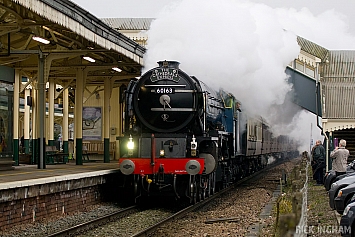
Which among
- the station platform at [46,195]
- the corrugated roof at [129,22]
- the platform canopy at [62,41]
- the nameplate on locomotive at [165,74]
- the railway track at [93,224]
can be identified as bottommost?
the railway track at [93,224]

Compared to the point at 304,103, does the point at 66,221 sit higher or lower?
lower

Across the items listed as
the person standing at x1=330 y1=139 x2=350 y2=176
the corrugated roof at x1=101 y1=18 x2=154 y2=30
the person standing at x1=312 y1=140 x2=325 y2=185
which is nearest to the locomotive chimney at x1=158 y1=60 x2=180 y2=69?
the person standing at x1=330 y1=139 x2=350 y2=176

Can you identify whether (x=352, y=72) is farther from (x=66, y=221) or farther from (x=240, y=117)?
(x=66, y=221)

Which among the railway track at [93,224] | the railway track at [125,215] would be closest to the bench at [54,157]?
the railway track at [125,215]

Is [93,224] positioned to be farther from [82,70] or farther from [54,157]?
[54,157]

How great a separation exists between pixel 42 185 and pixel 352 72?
14376 mm

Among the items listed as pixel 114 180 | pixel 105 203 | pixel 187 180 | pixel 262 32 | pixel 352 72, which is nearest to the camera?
pixel 187 180

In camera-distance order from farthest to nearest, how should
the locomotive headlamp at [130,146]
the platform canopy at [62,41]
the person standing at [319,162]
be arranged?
the person standing at [319,162] → the locomotive headlamp at [130,146] → the platform canopy at [62,41]

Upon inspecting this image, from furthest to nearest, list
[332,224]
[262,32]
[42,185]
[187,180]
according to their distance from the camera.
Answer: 1. [262,32]
2. [187,180]
3. [42,185]
4. [332,224]

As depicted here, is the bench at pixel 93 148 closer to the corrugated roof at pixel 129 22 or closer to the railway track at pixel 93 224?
the railway track at pixel 93 224

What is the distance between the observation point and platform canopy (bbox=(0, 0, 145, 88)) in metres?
13.8

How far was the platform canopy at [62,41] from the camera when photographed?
1380 centimetres

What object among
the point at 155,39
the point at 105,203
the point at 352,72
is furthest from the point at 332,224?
the point at 352,72

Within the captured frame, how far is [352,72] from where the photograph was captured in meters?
22.5
